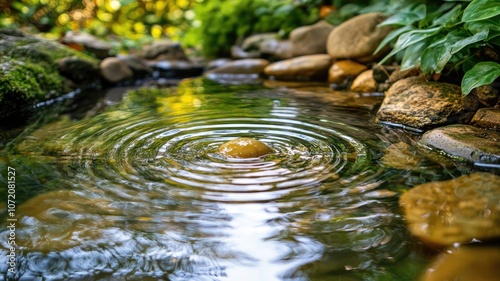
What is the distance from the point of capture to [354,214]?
2029 mm

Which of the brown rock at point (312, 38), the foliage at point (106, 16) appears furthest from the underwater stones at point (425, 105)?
the foliage at point (106, 16)

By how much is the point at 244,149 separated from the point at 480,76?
170cm

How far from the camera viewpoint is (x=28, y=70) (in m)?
4.86

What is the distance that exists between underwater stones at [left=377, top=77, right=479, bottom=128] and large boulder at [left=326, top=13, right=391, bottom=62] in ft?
5.76

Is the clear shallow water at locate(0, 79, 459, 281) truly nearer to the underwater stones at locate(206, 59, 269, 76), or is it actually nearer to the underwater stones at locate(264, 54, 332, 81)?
the underwater stones at locate(264, 54, 332, 81)

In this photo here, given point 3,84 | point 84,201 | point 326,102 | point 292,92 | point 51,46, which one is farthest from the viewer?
point 51,46

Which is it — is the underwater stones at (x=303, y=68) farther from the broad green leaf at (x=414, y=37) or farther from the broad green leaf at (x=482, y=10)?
→ the broad green leaf at (x=482, y=10)

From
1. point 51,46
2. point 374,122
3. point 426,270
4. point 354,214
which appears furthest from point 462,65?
point 51,46

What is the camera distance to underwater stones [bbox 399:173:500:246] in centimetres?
179

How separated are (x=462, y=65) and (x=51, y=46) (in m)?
5.13

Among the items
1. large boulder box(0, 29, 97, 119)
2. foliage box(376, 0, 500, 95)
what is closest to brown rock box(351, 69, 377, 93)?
foliage box(376, 0, 500, 95)

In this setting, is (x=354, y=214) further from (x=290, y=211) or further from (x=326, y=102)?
(x=326, y=102)

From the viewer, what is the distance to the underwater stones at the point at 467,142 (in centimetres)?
257

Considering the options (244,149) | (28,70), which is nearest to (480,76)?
(244,149)
